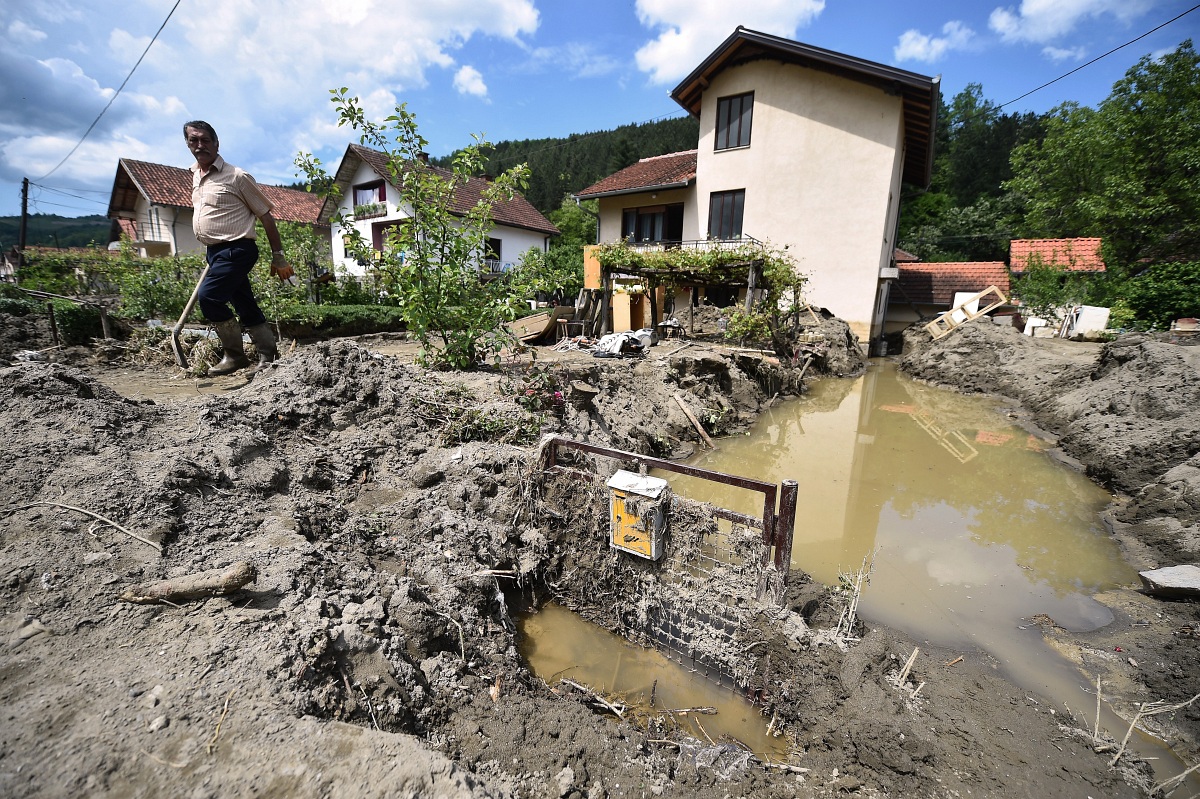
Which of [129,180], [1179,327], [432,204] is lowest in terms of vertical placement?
[1179,327]

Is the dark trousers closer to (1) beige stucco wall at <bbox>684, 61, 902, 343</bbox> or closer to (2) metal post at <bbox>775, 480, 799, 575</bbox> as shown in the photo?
(2) metal post at <bbox>775, 480, 799, 575</bbox>

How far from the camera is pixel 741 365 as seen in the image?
36.3ft

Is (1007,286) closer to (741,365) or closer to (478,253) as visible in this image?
(741,365)

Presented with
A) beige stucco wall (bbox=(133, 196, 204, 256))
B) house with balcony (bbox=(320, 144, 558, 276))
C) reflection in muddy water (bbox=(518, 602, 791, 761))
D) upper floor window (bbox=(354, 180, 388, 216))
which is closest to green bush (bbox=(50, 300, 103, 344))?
reflection in muddy water (bbox=(518, 602, 791, 761))

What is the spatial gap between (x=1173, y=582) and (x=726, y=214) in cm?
1663

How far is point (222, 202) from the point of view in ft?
15.5

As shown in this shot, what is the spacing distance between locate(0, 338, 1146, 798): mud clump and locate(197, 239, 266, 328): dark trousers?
1065mm

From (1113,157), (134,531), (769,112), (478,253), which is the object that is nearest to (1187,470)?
(478,253)

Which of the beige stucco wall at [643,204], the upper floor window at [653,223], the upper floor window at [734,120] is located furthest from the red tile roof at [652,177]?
the upper floor window at [734,120]

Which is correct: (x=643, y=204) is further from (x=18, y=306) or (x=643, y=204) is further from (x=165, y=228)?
(x=165, y=228)

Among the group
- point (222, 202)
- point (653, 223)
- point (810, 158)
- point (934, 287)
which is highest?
point (810, 158)

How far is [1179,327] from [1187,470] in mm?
10722

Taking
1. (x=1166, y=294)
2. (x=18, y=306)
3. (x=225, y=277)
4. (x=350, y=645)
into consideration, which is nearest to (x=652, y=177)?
(x=1166, y=294)

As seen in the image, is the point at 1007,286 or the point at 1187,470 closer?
the point at 1187,470
